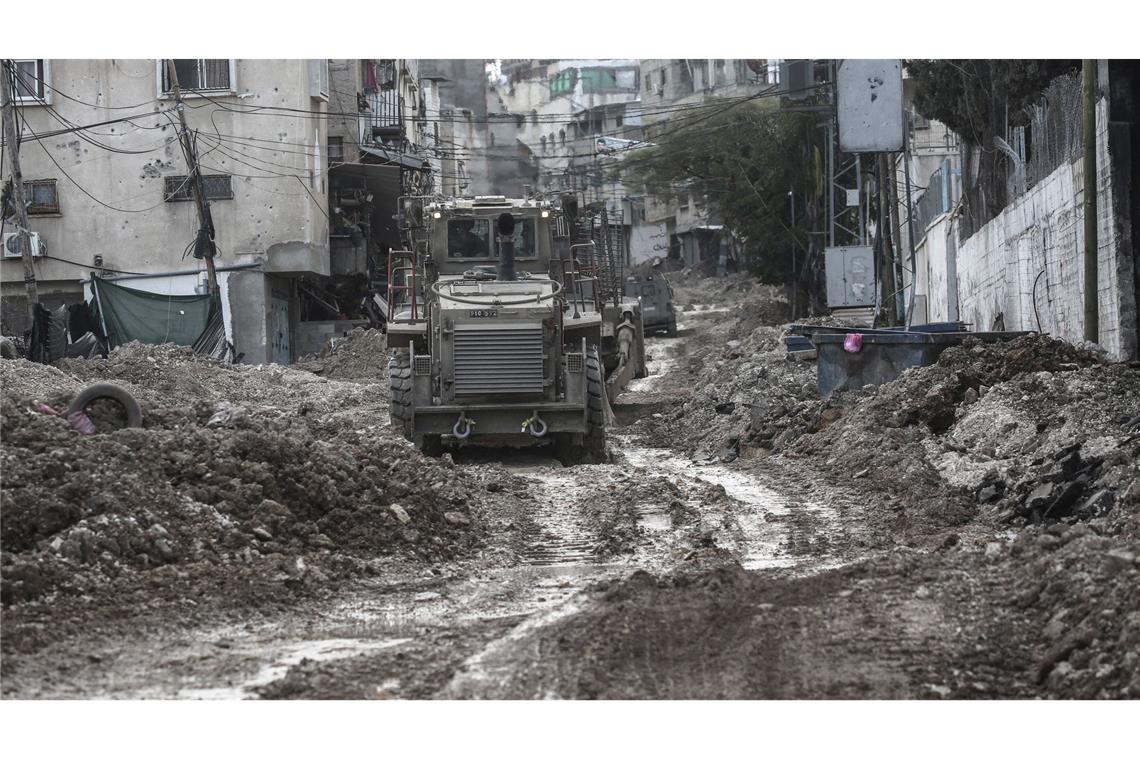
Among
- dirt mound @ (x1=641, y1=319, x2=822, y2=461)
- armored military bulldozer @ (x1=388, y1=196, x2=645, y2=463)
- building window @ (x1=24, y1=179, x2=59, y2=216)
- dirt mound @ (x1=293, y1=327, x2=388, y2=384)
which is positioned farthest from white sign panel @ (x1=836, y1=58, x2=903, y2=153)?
building window @ (x1=24, y1=179, x2=59, y2=216)

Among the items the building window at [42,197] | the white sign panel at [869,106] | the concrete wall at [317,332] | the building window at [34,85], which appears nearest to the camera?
the white sign panel at [869,106]

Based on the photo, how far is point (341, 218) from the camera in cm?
3862

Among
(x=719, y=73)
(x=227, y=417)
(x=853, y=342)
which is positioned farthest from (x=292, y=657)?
(x=719, y=73)

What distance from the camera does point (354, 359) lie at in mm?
32938

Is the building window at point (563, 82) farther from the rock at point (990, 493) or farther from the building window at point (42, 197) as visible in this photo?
the rock at point (990, 493)

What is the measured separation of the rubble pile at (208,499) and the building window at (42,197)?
2229cm

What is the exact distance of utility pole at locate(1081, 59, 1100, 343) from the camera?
15.8 m

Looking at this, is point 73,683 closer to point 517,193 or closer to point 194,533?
point 194,533

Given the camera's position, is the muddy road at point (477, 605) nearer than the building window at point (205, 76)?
Yes

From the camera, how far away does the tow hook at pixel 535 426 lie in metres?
15.9

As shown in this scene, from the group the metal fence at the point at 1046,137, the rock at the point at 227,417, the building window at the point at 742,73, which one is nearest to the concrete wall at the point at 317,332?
the metal fence at the point at 1046,137

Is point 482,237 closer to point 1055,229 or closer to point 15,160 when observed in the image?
point 1055,229

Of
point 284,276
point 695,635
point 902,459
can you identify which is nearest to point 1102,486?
point 902,459

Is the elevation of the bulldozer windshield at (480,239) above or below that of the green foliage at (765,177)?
below
